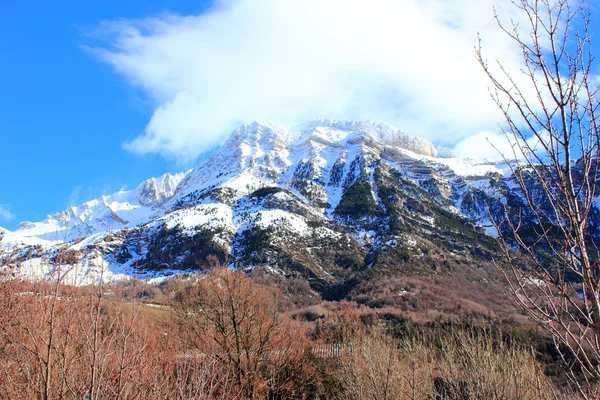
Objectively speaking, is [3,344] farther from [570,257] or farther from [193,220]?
[193,220]

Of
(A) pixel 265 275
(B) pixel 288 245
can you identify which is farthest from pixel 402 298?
(B) pixel 288 245

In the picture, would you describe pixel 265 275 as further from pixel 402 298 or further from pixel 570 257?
pixel 570 257

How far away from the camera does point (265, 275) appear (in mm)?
118562

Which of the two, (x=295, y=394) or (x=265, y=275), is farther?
(x=265, y=275)

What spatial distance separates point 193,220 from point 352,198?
73618 millimetres

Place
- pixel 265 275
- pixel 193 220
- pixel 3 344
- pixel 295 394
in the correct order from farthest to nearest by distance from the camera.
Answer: pixel 193 220, pixel 265 275, pixel 295 394, pixel 3 344

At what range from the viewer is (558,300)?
379 cm

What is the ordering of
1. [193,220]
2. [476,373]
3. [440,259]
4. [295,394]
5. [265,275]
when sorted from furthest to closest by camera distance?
[193,220]
[440,259]
[265,275]
[295,394]
[476,373]

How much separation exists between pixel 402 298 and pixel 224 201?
347 ft

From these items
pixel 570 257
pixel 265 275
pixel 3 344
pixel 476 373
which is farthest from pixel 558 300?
pixel 265 275

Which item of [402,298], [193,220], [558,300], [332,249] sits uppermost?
[193,220]

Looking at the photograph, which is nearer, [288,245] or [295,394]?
[295,394]

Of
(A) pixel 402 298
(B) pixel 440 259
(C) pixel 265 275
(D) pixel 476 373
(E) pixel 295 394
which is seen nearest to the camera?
(D) pixel 476 373

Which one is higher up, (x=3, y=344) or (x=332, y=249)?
(x=332, y=249)
